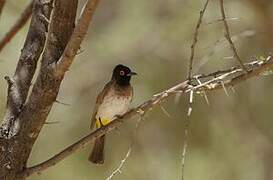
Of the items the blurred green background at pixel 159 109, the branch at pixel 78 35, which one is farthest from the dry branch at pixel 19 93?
the blurred green background at pixel 159 109

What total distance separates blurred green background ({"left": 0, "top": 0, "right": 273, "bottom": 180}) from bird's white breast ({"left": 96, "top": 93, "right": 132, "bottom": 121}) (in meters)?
1.80

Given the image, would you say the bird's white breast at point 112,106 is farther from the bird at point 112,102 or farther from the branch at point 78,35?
the branch at point 78,35

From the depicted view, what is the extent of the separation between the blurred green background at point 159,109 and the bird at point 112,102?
5.51ft

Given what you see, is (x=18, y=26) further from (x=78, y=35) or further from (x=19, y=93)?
(x=78, y=35)

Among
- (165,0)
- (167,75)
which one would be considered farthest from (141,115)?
(167,75)

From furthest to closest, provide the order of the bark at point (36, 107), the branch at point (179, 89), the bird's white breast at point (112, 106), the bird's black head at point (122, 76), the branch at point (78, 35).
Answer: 1. the bird's black head at point (122, 76)
2. the bird's white breast at point (112, 106)
3. the bark at point (36, 107)
4. the branch at point (179, 89)
5. the branch at point (78, 35)

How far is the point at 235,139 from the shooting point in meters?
7.11

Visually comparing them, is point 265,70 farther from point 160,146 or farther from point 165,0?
point 160,146

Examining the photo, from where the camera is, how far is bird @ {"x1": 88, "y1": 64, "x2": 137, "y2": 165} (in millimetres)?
4578

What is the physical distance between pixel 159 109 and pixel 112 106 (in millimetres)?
2259

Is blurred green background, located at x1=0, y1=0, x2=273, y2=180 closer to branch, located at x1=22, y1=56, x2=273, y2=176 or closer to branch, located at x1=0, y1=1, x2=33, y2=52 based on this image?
branch, located at x1=0, y1=1, x2=33, y2=52

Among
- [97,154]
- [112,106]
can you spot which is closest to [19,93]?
[112,106]

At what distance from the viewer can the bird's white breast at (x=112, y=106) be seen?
4.55m

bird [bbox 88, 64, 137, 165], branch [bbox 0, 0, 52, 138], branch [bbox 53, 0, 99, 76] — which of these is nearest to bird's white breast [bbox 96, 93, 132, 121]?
bird [bbox 88, 64, 137, 165]
